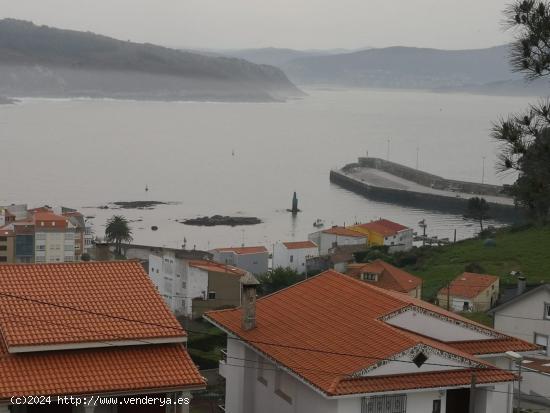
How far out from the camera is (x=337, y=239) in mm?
21375

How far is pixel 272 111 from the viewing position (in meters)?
108

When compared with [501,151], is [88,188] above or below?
below

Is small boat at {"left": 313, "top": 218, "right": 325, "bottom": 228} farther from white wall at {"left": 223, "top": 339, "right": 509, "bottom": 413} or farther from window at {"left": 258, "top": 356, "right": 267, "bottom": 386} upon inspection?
→ window at {"left": 258, "top": 356, "right": 267, "bottom": 386}

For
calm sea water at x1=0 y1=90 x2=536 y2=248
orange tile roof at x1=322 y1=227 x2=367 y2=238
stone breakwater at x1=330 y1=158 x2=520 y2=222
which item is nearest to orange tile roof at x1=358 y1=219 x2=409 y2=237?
orange tile roof at x1=322 y1=227 x2=367 y2=238

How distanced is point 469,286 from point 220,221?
16.0m

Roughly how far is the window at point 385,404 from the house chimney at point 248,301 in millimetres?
972

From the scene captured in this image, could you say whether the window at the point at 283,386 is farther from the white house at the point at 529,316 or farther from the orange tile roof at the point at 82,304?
the white house at the point at 529,316

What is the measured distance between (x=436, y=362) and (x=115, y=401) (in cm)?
134

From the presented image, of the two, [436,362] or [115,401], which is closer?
[115,401]

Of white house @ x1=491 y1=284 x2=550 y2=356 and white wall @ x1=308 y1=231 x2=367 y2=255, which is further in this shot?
white wall @ x1=308 y1=231 x2=367 y2=255

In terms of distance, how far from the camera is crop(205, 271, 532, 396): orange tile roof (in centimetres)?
399

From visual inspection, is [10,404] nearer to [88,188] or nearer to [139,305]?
[139,305]

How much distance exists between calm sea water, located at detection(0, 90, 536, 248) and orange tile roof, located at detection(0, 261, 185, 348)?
1.78 metres

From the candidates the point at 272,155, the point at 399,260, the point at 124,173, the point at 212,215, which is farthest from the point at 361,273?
the point at 272,155
